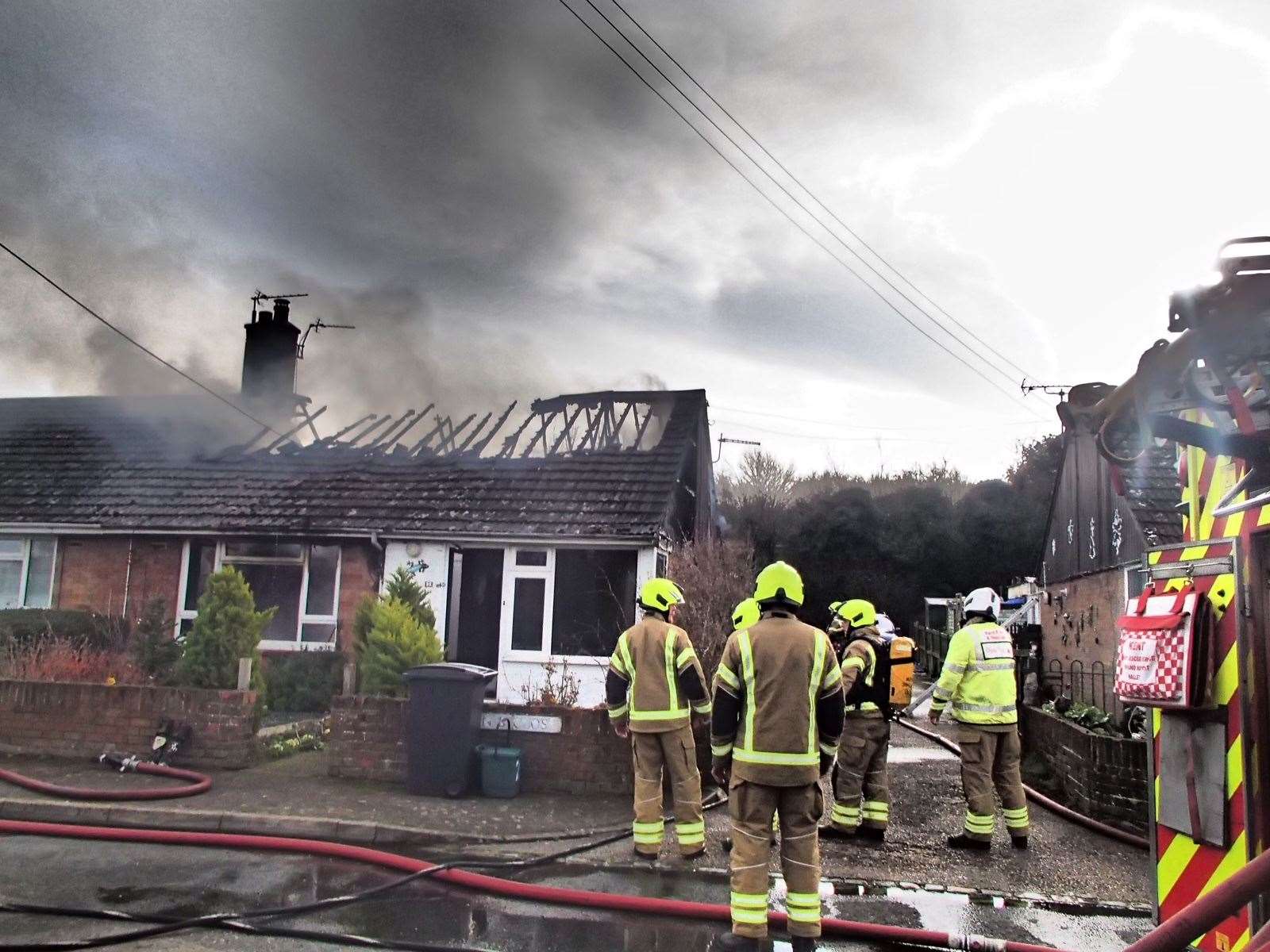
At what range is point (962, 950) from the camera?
4586 millimetres

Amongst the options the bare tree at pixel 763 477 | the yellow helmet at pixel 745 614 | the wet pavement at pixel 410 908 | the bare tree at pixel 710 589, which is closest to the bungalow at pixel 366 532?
the bare tree at pixel 710 589

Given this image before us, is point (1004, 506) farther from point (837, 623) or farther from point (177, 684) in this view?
point (177, 684)

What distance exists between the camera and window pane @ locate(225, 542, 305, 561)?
14.5m

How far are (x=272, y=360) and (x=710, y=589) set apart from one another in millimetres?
11394

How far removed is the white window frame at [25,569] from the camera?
14797mm

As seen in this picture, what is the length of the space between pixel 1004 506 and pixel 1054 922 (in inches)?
928

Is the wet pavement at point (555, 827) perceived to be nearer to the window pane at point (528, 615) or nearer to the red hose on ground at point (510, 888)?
the red hose on ground at point (510, 888)

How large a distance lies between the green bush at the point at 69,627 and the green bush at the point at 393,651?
4.40 m

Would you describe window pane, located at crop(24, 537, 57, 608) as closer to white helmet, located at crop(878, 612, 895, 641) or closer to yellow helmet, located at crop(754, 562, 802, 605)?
white helmet, located at crop(878, 612, 895, 641)

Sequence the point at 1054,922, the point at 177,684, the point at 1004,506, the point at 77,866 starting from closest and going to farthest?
1. the point at 1054,922
2. the point at 77,866
3. the point at 177,684
4. the point at 1004,506

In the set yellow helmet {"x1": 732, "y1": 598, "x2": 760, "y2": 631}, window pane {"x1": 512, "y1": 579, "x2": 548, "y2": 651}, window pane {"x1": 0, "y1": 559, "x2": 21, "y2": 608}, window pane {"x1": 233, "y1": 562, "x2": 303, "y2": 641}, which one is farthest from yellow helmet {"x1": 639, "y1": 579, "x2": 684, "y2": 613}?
window pane {"x1": 0, "y1": 559, "x2": 21, "y2": 608}

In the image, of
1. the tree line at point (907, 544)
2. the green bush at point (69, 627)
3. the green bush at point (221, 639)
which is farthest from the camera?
the tree line at point (907, 544)

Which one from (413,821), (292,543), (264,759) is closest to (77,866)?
(413,821)

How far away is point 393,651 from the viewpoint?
909 cm
